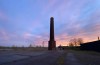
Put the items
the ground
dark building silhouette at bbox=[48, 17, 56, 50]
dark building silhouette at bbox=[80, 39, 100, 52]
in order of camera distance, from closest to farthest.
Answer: the ground
dark building silhouette at bbox=[80, 39, 100, 52]
dark building silhouette at bbox=[48, 17, 56, 50]

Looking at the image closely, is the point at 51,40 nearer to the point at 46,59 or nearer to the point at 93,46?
the point at 93,46

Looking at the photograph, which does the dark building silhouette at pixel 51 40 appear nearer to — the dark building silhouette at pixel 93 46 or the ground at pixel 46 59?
the dark building silhouette at pixel 93 46

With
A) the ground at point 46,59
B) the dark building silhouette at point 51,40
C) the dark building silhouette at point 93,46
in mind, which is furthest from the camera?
the dark building silhouette at point 51,40

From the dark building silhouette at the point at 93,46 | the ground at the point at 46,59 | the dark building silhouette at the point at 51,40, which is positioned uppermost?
the dark building silhouette at the point at 51,40

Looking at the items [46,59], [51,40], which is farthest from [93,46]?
[46,59]

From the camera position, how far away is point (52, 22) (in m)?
106

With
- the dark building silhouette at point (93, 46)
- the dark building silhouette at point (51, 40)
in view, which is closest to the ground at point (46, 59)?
the dark building silhouette at point (93, 46)

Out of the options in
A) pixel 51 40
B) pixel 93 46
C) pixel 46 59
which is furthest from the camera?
pixel 51 40

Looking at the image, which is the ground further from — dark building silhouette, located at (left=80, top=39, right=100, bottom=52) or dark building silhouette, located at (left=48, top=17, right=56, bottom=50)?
dark building silhouette, located at (left=48, top=17, right=56, bottom=50)

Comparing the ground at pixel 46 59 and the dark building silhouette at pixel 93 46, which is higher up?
the dark building silhouette at pixel 93 46

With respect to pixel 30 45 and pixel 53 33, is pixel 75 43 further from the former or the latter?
pixel 53 33

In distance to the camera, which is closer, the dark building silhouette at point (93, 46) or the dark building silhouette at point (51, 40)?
the dark building silhouette at point (93, 46)

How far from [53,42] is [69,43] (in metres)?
76.7

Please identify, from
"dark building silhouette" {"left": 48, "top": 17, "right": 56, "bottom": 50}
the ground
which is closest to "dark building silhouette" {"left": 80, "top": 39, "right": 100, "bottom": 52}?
"dark building silhouette" {"left": 48, "top": 17, "right": 56, "bottom": 50}
